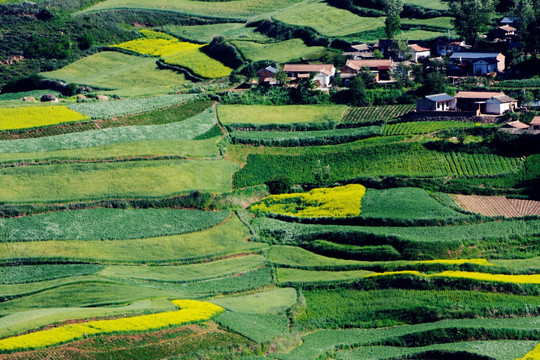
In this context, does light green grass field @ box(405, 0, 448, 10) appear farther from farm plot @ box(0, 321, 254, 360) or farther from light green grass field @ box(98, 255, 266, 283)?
farm plot @ box(0, 321, 254, 360)

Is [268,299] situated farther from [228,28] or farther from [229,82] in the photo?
[228,28]

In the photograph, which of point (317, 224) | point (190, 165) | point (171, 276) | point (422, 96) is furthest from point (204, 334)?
point (422, 96)

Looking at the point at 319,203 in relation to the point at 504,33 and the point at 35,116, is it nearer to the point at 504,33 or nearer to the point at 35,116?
the point at 35,116

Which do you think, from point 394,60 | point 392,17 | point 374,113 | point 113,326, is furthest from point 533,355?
point 392,17

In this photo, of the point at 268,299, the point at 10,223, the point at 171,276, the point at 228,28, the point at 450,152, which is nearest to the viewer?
the point at 268,299

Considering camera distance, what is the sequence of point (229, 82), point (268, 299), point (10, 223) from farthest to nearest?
point (229, 82), point (10, 223), point (268, 299)

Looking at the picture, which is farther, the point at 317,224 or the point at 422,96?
the point at 422,96

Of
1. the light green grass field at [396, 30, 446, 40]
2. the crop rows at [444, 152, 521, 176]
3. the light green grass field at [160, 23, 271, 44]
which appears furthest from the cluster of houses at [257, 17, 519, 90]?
the crop rows at [444, 152, 521, 176]
